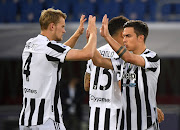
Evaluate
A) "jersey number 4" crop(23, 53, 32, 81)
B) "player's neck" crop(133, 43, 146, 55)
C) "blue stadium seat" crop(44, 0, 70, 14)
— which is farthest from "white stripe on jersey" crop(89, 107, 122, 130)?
"blue stadium seat" crop(44, 0, 70, 14)

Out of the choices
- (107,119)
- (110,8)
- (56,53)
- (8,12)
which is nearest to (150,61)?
(56,53)

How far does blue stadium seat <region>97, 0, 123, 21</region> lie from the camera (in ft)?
55.3

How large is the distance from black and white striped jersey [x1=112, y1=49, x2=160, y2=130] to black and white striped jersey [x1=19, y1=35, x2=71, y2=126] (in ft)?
2.20

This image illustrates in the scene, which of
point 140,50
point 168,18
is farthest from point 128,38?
point 168,18

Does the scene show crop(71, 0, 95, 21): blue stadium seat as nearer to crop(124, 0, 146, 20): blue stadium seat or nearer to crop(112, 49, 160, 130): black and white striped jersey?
crop(124, 0, 146, 20): blue stadium seat

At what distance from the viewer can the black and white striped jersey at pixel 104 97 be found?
512cm

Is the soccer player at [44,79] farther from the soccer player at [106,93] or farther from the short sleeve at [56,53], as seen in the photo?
the soccer player at [106,93]

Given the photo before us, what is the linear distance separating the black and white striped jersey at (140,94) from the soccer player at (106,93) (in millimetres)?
591

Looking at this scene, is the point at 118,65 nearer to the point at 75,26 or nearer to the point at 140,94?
the point at 140,94

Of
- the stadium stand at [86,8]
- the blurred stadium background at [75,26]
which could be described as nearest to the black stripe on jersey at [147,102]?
the blurred stadium background at [75,26]

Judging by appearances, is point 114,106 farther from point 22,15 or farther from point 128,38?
point 22,15

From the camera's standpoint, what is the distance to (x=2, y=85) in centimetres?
1859

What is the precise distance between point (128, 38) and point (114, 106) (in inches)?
37.6

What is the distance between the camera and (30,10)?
17344 mm
